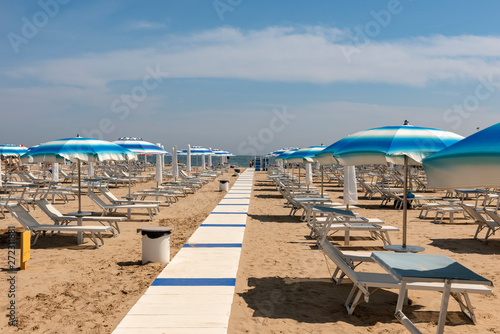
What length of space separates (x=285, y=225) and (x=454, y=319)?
6.17 meters

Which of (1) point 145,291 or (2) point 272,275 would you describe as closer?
(1) point 145,291

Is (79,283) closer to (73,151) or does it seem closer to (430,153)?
(73,151)

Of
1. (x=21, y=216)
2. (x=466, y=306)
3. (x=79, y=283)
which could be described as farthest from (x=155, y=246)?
(x=466, y=306)

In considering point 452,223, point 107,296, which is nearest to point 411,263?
point 107,296

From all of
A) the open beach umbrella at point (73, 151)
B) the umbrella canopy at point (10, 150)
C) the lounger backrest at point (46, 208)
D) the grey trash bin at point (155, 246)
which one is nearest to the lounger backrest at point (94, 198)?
the lounger backrest at point (46, 208)

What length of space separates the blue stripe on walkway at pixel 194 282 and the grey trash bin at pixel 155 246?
87cm

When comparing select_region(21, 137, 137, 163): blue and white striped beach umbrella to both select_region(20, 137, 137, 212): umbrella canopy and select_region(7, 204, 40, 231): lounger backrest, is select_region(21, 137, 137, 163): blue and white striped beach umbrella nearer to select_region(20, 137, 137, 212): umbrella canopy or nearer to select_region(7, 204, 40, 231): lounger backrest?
select_region(20, 137, 137, 212): umbrella canopy

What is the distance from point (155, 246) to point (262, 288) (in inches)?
73.9

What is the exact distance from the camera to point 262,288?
17.8ft

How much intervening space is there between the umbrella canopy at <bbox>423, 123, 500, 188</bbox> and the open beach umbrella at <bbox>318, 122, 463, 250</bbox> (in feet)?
7.93

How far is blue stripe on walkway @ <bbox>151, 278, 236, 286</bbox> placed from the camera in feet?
17.7

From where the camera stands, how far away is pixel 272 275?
238 inches

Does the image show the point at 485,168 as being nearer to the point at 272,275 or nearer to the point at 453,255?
the point at 272,275

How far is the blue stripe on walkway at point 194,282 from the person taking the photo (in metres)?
5.39
